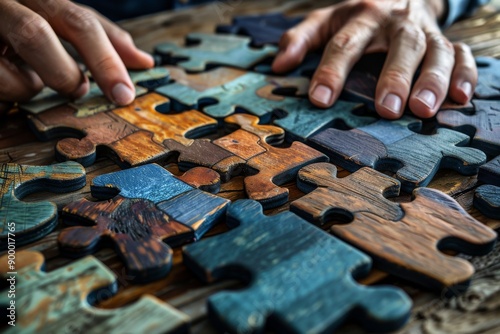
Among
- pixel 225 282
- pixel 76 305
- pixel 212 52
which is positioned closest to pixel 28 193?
pixel 76 305

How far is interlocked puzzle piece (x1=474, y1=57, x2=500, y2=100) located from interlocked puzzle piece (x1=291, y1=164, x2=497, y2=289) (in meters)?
0.66

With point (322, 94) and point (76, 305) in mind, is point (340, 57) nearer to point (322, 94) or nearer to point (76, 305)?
point (322, 94)

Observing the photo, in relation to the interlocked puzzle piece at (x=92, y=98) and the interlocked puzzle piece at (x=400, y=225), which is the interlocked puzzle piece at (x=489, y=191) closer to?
the interlocked puzzle piece at (x=400, y=225)

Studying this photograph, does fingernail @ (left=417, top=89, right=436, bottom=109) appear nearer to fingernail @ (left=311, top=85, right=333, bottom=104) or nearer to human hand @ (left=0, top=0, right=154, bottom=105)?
fingernail @ (left=311, top=85, right=333, bottom=104)

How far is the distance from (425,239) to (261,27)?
151 centimetres

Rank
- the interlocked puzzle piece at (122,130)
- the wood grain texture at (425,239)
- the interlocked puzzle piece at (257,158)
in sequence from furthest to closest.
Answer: the interlocked puzzle piece at (122,130) → the interlocked puzzle piece at (257,158) → the wood grain texture at (425,239)

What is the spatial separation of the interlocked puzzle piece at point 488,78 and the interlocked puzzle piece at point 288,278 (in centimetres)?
94

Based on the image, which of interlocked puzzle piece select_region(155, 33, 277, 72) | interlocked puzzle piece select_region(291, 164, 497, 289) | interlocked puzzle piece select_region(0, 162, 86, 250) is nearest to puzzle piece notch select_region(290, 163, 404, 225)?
interlocked puzzle piece select_region(291, 164, 497, 289)

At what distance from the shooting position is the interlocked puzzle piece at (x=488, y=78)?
1.63 m

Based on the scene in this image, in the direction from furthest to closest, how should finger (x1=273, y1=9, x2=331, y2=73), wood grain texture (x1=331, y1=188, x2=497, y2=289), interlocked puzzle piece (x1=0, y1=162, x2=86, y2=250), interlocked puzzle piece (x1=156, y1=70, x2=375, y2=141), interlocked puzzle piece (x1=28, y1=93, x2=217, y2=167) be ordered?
1. finger (x1=273, y1=9, x2=331, y2=73)
2. interlocked puzzle piece (x1=156, y1=70, x2=375, y2=141)
3. interlocked puzzle piece (x1=28, y1=93, x2=217, y2=167)
4. interlocked puzzle piece (x1=0, y1=162, x2=86, y2=250)
5. wood grain texture (x1=331, y1=188, x2=497, y2=289)

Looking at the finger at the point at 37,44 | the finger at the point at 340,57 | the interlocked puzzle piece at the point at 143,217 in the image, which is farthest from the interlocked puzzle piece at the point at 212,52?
the interlocked puzzle piece at the point at 143,217

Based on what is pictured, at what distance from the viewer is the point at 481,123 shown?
1.44 meters

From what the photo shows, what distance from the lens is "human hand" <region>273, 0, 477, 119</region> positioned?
155cm

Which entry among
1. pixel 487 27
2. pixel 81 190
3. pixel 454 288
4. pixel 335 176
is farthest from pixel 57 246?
pixel 487 27
